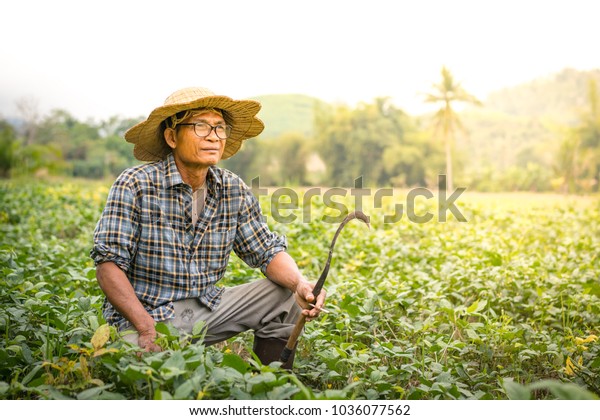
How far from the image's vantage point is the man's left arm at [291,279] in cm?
221

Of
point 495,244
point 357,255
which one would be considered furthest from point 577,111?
point 357,255

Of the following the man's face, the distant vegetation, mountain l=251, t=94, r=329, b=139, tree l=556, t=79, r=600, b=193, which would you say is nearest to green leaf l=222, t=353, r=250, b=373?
the man's face

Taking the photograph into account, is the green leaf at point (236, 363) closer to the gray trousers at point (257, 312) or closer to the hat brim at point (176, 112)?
the gray trousers at point (257, 312)

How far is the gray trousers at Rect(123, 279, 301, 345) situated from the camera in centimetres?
237

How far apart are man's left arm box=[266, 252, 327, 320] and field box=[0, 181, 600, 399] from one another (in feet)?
0.69

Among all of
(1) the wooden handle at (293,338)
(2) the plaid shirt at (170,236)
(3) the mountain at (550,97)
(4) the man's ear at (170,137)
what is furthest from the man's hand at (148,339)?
(3) the mountain at (550,97)

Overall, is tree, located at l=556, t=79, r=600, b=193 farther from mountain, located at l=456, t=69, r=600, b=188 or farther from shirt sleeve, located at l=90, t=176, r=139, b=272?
shirt sleeve, located at l=90, t=176, r=139, b=272

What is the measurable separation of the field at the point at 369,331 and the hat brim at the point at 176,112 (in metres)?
0.60

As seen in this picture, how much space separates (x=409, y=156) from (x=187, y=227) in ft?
58.9

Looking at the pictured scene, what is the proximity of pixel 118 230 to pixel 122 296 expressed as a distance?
0.70 feet

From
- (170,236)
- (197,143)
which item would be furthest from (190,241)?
(197,143)

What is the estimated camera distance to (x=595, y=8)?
4.36 metres

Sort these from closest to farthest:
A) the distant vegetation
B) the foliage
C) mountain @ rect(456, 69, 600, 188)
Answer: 1. the distant vegetation
2. the foliage
3. mountain @ rect(456, 69, 600, 188)
